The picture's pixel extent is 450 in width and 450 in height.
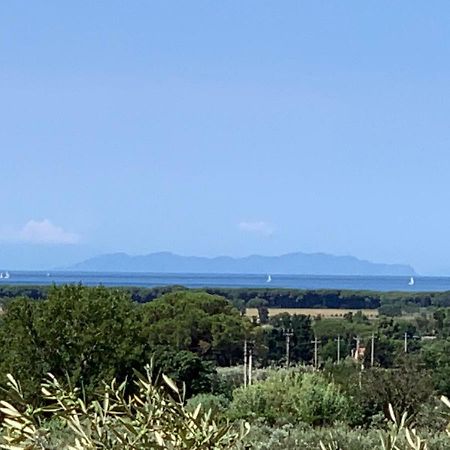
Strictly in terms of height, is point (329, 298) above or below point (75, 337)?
below

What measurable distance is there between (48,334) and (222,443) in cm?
2220

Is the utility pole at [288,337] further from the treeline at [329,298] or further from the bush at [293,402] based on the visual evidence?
the treeline at [329,298]

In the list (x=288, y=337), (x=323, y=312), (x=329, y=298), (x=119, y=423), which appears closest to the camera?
(x=119, y=423)

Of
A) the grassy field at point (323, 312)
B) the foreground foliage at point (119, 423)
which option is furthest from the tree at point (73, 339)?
the grassy field at point (323, 312)

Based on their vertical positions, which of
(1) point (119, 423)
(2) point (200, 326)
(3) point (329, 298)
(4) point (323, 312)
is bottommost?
(4) point (323, 312)

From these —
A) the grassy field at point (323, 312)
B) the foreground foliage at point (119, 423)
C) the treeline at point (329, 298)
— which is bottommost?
the grassy field at point (323, 312)

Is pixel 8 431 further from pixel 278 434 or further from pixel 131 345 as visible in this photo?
pixel 131 345

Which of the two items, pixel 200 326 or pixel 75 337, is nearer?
pixel 75 337

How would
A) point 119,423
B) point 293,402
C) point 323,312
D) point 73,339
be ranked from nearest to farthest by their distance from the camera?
point 119,423 → point 293,402 → point 73,339 → point 323,312

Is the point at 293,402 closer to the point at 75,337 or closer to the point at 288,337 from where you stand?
the point at 75,337

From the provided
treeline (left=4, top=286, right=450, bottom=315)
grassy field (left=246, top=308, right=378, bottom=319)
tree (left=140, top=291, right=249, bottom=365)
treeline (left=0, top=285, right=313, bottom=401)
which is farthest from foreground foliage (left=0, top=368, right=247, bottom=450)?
treeline (left=4, top=286, right=450, bottom=315)

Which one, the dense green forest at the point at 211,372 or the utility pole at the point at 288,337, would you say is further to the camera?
the utility pole at the point at 288,337

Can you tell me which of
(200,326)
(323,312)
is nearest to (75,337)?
(200,326)

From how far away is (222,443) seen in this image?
2.59m
